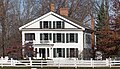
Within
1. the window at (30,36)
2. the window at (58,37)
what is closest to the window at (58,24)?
the window at (58,37)

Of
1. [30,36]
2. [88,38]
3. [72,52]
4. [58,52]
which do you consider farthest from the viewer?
[88,38]

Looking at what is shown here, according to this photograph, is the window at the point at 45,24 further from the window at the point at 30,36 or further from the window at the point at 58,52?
the window at the point at 58,52

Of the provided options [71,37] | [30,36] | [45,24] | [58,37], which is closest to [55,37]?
[58,37]

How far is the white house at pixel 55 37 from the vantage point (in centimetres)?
6309

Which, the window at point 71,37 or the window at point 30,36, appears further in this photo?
the window at point 30,36

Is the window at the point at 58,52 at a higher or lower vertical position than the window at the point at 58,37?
lower

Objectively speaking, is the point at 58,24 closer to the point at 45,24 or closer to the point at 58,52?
the point at 45,24

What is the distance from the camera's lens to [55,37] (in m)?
63.7

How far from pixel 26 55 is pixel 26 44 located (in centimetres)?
170

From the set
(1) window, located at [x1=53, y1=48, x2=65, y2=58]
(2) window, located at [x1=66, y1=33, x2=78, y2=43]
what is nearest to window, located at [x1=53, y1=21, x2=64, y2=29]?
(2) window, located at [x1=66, y1=33, x2=78, y2=43]

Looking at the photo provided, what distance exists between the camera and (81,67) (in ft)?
144

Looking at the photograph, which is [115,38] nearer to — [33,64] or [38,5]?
[33,64]

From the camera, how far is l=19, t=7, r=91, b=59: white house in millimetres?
63094

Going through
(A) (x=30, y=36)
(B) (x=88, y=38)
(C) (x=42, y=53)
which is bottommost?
(C) (x=42, y=53)
